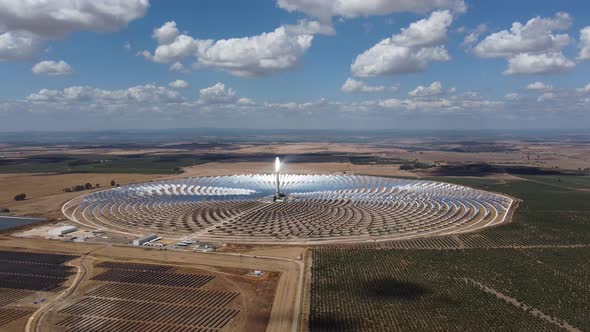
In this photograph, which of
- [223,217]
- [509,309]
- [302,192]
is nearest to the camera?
[509,309]

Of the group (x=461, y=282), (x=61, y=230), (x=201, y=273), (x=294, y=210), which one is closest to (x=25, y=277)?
(x=201, y=273)

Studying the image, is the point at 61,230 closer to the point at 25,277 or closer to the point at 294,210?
the point at 25,277

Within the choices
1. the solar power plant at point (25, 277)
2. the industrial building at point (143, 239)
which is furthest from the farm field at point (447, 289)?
the solar power plant at point (25, 277)

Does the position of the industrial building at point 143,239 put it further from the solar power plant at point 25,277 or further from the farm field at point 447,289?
the farm field at point 447,289

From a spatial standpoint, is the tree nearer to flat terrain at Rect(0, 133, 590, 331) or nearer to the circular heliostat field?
the circular heliostat field

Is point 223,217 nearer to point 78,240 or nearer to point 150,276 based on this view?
point 78,240

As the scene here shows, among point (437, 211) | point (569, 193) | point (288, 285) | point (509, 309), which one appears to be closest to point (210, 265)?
point (288, 285)

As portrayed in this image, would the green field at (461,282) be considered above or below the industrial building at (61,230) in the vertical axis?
below
